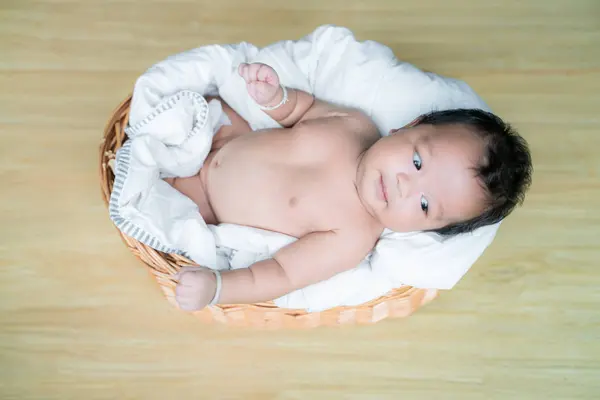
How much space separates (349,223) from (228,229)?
0.86 feet

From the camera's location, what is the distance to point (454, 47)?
1.65 meters

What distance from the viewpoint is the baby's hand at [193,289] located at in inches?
40.7

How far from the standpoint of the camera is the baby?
101cm

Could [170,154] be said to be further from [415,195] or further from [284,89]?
[415,195]

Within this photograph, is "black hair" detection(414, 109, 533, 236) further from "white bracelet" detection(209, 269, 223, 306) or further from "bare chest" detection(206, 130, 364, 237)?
"white bracelet" detection(209, 269, 223, 306)

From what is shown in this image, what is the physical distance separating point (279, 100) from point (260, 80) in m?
0.08

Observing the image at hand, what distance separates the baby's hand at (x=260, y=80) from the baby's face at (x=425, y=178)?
25cm

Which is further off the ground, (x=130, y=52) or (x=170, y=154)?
(x=130, y=52)

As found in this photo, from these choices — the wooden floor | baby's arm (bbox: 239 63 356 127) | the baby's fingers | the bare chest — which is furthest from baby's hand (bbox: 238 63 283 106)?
the wooden floor

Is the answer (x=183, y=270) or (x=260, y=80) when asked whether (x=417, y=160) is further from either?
(x=183, y=270)

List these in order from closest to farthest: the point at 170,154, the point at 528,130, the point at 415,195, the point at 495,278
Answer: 1. the point at 415,195
2. the point at 170,154
3. the point at 495,278
4. the point at 528,130

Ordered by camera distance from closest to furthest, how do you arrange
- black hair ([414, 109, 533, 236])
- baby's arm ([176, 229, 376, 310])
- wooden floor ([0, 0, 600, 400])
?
black hair ([414, 109, 533, 236])
baby's arm ([176, 229, 376, 310])
wooden floor ([0, 0, 600, 400])

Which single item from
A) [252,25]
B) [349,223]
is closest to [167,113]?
[349,223]

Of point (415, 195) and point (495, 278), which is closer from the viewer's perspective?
point (415, 195)
